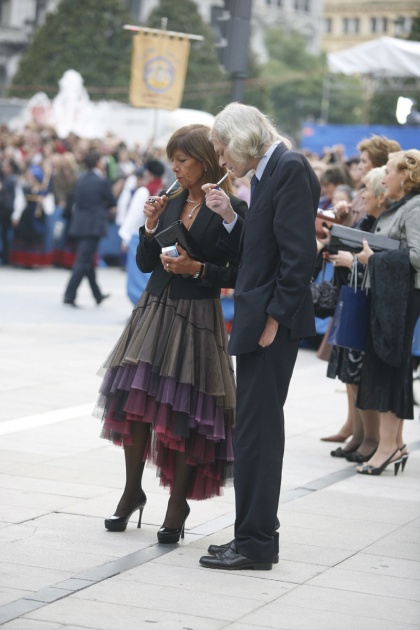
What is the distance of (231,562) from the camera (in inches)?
215

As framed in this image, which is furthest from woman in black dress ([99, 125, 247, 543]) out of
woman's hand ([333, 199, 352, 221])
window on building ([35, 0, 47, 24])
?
window on building ([35, 0, 47, 24])

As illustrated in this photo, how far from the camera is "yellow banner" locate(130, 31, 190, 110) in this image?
17.3 m

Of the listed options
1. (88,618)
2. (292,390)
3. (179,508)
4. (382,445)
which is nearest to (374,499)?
(382,445)

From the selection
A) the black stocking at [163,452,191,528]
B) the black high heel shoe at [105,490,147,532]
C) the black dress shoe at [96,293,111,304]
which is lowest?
the black dress shoe at [96,293,111,304]

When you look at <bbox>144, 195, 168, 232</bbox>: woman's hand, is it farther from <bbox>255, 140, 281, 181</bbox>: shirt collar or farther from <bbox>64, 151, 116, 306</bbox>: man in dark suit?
<bbox>64, 151, 116, 306</bbox>: man in dark suit

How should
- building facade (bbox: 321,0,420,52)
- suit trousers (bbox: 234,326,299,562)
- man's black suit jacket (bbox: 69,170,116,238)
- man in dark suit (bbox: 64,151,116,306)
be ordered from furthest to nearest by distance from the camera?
building facade (bbox: 321,0,420,52)
man's black suit jacket (bbox: 69,170,116,238)
man in dark suit (bbox: 64,151,116,306)
suit trousers (bbox: 234,326,299,562)

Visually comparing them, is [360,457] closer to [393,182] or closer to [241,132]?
[393,182]

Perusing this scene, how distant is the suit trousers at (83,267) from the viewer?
16625mm

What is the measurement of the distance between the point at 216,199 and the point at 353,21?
124 meters

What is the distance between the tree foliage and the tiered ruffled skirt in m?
54.8

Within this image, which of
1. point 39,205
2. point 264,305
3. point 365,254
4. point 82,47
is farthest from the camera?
point 82,47

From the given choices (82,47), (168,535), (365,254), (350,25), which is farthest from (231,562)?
(350,25)

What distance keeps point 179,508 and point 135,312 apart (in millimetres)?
886

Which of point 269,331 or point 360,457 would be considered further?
point 360,457
